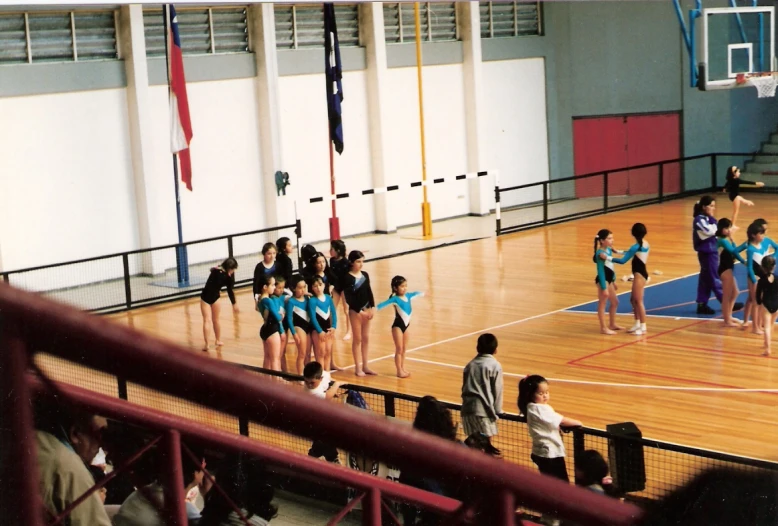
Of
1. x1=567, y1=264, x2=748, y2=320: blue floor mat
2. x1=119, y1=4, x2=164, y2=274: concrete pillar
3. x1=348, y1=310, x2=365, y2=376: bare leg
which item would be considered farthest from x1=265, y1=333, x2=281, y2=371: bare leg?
x1=119, y1=4, x2=164, y2=274: concrete pillar

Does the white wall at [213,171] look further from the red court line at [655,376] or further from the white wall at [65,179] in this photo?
the red court line at [655,376]

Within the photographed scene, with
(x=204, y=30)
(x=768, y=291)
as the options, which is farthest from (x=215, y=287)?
(x=204, y=30)

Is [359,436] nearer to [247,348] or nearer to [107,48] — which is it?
[247,348]

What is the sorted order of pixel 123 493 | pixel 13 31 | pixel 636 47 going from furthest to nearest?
pixel 636 47 → pixel 13 31 → pixel 123 493

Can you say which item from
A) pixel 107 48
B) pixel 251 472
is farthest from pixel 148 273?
pixel 251 472

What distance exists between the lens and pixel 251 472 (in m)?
2.44

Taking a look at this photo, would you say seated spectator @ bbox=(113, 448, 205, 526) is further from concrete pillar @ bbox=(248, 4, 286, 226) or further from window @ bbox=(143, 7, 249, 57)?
concrete pillar @ bbox=(248, 4, 286, 226)

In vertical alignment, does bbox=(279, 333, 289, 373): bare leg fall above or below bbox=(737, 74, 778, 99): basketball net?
below

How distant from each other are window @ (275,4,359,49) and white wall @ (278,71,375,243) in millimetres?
757

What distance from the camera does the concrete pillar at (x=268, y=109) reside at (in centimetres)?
2277

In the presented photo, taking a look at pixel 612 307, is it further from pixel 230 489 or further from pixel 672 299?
pixel 230 489

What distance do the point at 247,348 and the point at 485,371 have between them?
21.2ft

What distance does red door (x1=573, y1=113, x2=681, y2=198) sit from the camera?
29609 mm

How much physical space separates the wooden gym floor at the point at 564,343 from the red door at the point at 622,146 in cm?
637
